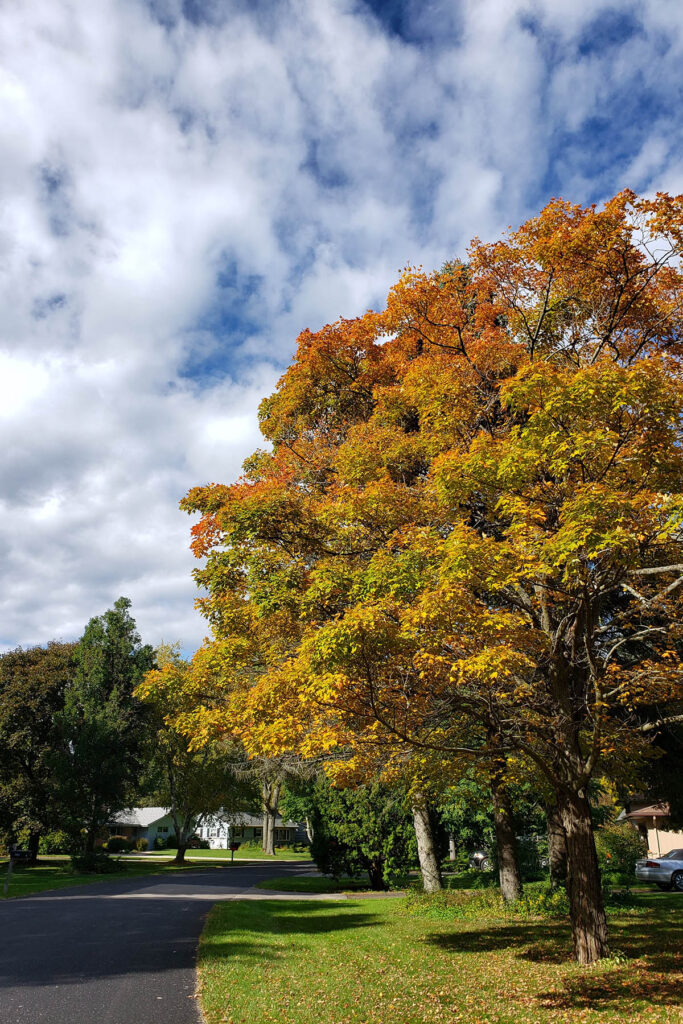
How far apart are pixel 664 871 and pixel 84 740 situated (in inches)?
1012

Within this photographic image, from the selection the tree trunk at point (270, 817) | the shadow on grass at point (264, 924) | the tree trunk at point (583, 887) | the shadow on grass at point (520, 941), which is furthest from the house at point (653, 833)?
the tree trunk at point (583, 887)

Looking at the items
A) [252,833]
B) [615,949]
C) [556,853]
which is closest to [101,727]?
[556,853]

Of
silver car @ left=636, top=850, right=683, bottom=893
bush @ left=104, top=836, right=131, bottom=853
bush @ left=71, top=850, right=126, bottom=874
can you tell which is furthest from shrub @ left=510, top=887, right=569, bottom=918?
bush @ left=104, top=836, right=131, bottom=853

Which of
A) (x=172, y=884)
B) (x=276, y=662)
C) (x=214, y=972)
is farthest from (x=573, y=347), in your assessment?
(x=172, y=884)

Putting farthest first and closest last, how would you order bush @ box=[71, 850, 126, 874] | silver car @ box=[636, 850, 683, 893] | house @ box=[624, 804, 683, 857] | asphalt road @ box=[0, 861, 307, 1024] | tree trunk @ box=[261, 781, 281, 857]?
tree trunk @ box=[261, 781, 281, 857], house @ box=[624, 804, 683, 857], bush @ box=[71, 850, 126, 874], silver car @ box=[636, 850, 683, 893], asphalt road @ box=[0, 861, 307, 1024]

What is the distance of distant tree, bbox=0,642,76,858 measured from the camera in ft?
105

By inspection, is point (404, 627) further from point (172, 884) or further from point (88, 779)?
point (88, 779)

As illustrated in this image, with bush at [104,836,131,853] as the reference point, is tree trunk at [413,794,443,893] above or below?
above

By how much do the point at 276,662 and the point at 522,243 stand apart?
8.95m

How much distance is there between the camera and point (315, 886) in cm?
2630

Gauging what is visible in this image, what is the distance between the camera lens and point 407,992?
28.7 feet

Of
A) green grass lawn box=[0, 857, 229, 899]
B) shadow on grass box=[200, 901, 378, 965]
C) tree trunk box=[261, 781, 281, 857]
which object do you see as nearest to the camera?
shadow on grass box=[200, 901, 378, 965]

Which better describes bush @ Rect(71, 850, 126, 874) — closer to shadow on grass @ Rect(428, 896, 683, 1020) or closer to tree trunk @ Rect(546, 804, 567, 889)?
tree trunk @ Rect(546, 804, 567, 889)

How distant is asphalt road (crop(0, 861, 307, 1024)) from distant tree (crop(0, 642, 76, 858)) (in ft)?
44.4
